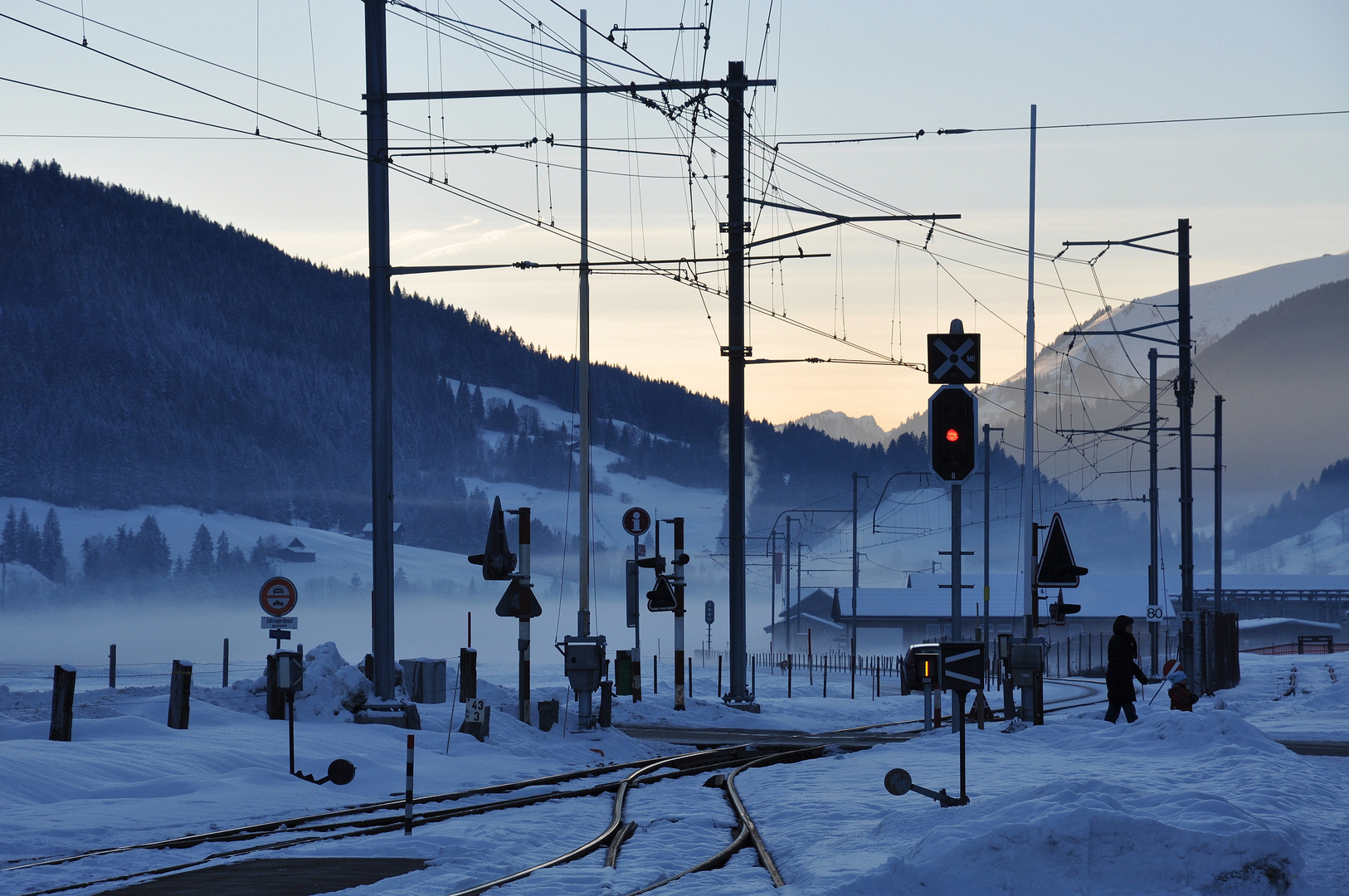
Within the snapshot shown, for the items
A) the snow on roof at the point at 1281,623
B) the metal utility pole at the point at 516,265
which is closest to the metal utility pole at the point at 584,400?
the metal utility pole at the point at 516,265

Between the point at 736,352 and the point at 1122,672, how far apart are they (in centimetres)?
1061

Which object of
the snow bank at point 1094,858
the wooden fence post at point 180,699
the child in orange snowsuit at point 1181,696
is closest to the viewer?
the snow bank at point 1094,858

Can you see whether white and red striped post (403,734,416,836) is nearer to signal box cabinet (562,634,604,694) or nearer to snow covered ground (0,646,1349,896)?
snow covered ground (0,646,1349,896)

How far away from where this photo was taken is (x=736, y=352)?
29328mm

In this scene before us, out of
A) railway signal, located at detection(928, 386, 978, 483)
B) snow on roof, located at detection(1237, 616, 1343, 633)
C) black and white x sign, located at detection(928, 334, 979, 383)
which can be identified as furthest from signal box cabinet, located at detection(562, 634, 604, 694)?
snow on roof, located at detection(1237, 616, 1343, 633)

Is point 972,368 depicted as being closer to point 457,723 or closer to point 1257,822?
point 1257,822

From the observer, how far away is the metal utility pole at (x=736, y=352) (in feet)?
95.9

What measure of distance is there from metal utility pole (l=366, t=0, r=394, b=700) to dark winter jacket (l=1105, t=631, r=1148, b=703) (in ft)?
35.4

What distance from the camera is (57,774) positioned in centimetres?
1496

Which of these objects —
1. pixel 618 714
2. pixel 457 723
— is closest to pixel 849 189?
pixel 618 714

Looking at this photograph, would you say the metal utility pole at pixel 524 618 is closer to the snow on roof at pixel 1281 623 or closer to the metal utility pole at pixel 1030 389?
the metal utility pole at pixel 1030 389

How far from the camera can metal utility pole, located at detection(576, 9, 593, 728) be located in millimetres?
26875

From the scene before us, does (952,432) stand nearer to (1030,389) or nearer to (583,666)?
(583,666)

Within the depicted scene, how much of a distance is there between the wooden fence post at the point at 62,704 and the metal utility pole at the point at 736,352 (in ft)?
47.4
